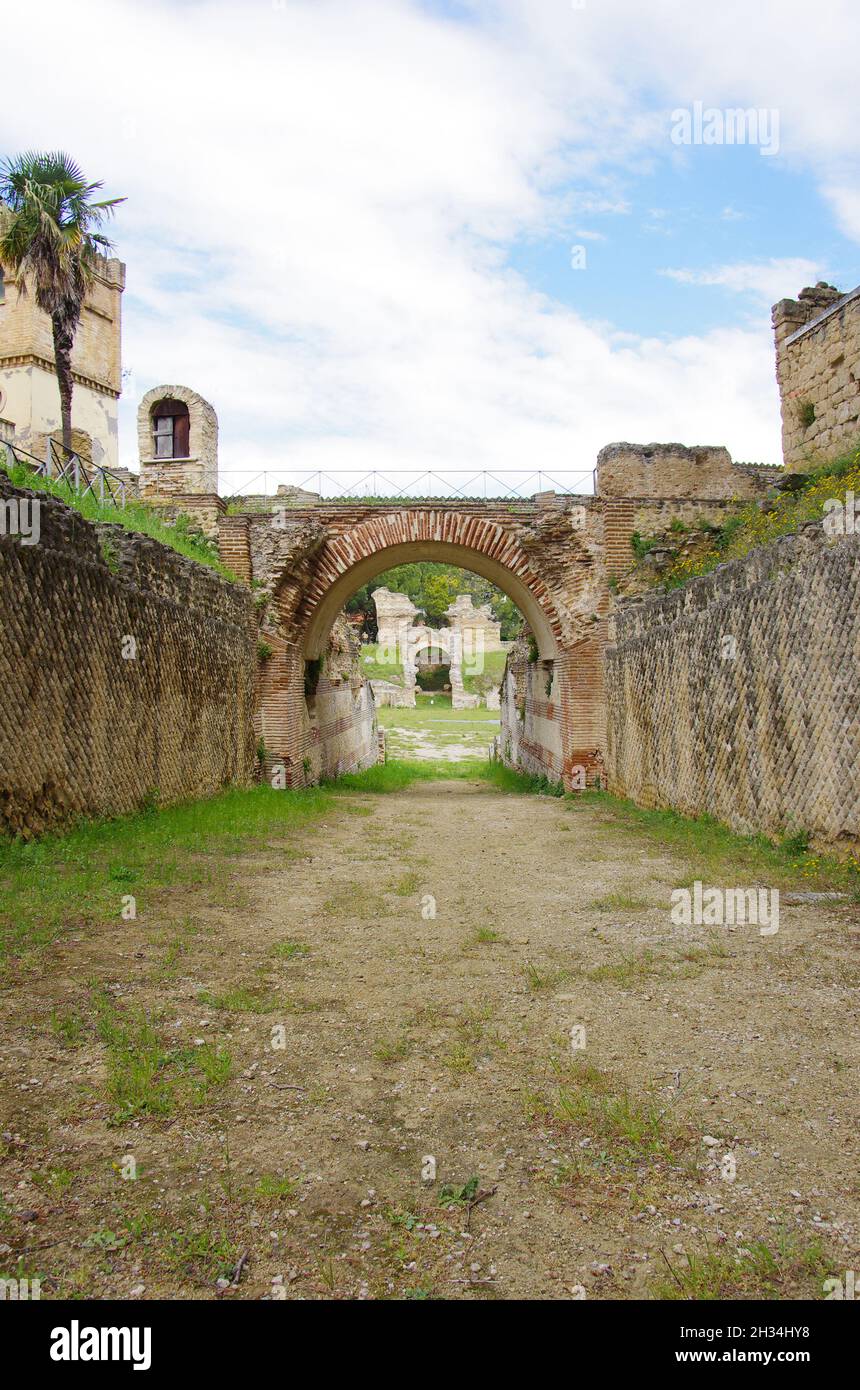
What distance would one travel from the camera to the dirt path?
84.4 inches

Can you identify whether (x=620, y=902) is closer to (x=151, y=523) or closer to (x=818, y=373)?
(x=151, y=523)

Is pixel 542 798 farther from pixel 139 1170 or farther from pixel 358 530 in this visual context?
pixel 139 1170

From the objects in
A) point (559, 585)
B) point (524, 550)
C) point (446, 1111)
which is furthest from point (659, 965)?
point (524, 550)

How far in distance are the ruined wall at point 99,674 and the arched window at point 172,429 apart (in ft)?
22.5

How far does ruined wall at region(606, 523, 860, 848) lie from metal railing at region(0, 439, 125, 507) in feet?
26.0

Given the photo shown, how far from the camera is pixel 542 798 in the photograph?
1370cm

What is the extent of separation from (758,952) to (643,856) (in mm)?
2957

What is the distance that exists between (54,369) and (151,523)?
23544 millimetres

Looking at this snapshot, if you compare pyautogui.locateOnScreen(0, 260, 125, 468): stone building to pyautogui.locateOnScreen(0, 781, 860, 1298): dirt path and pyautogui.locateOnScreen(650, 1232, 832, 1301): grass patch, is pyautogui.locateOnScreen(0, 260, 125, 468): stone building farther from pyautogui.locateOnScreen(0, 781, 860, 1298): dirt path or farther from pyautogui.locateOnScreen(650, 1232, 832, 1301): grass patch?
pyautogui.locateOnScreen(650, 1232, 832, 1301): grass patch

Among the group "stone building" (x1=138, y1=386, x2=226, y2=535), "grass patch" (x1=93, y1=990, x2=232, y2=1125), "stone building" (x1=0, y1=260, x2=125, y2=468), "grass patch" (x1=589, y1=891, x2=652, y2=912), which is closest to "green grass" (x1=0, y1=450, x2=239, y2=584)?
"stone building" (x1=138, y1=386, x2=226, y2=535)

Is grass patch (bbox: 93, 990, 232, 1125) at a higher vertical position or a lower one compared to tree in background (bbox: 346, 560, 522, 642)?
lower

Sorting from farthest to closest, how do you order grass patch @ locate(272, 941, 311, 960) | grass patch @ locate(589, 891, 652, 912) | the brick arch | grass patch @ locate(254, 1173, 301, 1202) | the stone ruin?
the stone ruin, the brick arch, grass patch @ locate(589, 891, 652, 912), grass patch @ locate(272, 941, 311, 960), grass patch @ locate(254, 1173, 301, 1202)

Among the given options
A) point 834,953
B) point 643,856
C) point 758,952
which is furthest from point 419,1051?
point 643,856

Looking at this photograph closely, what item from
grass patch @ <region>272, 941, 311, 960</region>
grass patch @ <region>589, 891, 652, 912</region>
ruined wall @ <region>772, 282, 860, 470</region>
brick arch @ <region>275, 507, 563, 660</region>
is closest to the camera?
grass patch @ <region>272, 941, 311, 960</region>
